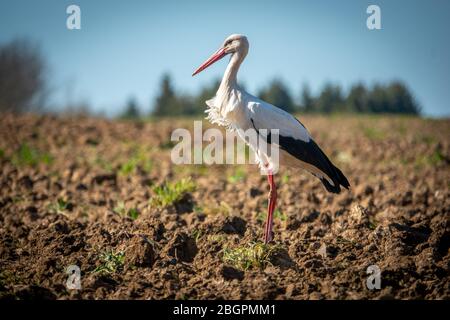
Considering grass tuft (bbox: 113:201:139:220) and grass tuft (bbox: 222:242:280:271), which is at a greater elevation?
grass tuft (bbox: 113:201:139:220)

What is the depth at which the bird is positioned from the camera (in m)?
7.22

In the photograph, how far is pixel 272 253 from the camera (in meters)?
5.96

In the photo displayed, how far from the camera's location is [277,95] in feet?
129

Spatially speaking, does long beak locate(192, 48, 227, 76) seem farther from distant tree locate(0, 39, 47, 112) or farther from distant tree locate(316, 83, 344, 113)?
distant tree locate(0, 39, 47, 112)

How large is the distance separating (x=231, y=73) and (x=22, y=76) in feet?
145

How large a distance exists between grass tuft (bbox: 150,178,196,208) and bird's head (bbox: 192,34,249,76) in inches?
74.3

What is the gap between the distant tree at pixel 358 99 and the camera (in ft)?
116

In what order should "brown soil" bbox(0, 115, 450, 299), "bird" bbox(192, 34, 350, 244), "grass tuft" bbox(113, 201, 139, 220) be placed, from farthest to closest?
"grass tuft" bbox(113, 201, 139, 220)
"bird" bbox(192, 34, 350, 244)
"brown soil" bbox(0, 115, 450, 299)

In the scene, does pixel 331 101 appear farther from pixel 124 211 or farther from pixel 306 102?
pixel 124 211

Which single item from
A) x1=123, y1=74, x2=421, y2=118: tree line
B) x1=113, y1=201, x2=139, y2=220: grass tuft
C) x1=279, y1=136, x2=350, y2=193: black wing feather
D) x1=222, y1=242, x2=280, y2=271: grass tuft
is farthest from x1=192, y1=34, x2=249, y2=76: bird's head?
x1=123, y1=74, x2=421, y2=118: tree line

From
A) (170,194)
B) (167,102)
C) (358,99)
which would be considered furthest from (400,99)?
(170,194)

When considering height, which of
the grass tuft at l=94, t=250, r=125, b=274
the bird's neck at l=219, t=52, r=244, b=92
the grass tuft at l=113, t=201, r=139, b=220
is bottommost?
the grass tuft at l=94, t=250, r=125, b=274

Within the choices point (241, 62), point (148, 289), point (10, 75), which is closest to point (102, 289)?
point (148, 289)

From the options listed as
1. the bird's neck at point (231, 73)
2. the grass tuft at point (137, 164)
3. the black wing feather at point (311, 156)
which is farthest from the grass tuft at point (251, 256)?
the grass tuft at point (137, 164)
